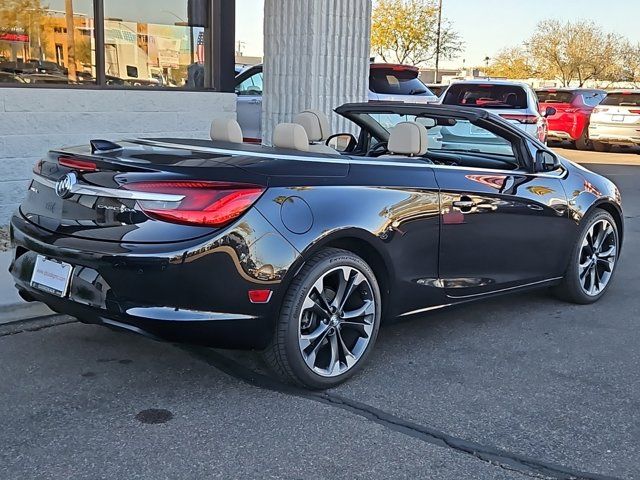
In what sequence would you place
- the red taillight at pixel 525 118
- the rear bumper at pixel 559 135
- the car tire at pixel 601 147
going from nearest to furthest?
the red taillight at pixel 525 118 < the rear bumper at pixel 559 135 < the car tire at pixel 601 147

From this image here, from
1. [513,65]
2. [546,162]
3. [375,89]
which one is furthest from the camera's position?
[513,65]

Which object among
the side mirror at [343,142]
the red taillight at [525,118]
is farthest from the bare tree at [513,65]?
the side mirror at [343,142]

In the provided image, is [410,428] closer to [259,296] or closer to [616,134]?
[259,296]

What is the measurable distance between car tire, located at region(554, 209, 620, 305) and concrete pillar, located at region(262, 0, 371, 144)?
4062 mm

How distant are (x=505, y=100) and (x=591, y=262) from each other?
8764 mm

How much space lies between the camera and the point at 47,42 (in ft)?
25.7

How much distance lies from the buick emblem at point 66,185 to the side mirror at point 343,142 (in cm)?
202

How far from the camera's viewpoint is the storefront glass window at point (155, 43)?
8.19 meters

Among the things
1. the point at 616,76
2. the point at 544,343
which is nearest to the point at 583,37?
the point at 616,76

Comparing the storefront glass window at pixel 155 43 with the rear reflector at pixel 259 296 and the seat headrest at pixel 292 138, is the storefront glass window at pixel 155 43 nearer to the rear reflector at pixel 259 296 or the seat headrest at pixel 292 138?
the seat headrest at pixel 292 138

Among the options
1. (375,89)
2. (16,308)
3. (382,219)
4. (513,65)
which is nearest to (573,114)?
(375,89)

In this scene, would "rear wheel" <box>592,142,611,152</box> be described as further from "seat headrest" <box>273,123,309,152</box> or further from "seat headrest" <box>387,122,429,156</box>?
"seat headrest" <box>273,123,309,152</box>

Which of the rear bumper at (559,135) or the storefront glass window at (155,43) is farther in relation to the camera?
the rear bumper at (559,135)

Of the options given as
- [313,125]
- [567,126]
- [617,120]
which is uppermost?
[313,125]
